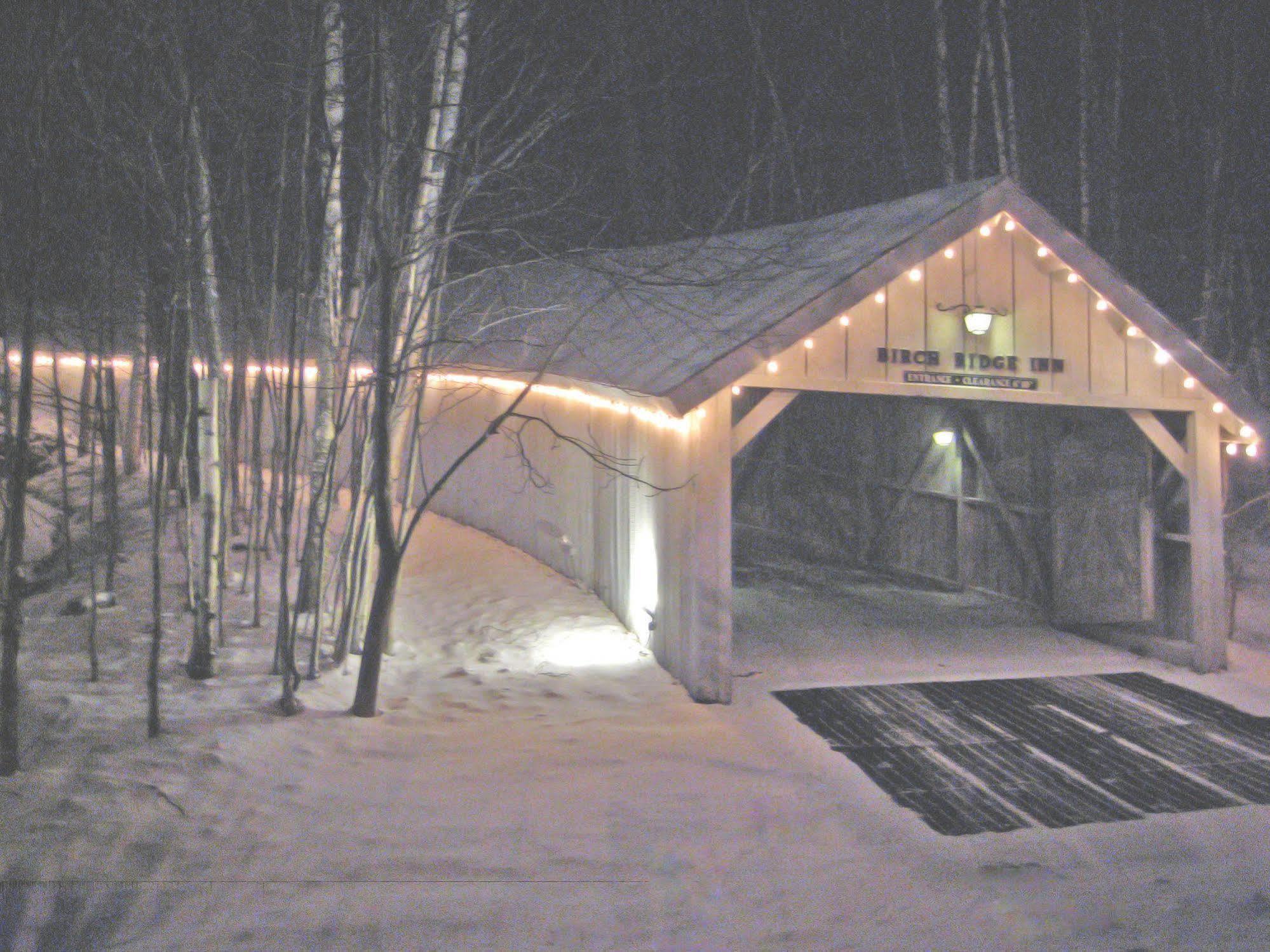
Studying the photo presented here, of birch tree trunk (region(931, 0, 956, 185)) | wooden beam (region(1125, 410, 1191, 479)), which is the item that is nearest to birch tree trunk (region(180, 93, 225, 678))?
wooden beam (region(1125, 410, 1191, 479))

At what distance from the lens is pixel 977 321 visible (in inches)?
352

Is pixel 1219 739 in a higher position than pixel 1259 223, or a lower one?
lower

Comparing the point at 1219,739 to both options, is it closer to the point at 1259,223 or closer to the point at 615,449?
the point at 615,449

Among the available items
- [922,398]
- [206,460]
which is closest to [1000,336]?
[922,398]

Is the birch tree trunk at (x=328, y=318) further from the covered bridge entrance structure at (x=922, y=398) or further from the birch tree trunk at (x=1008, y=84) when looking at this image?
the birch tree trunk at (x=1008, y=84)

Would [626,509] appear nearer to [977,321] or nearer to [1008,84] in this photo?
[977,321]

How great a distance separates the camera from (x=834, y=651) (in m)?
10.2

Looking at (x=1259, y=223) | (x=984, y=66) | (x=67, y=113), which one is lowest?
(x=67, y=113)

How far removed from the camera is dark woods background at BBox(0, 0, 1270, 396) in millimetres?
8203

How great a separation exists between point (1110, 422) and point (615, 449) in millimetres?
5461

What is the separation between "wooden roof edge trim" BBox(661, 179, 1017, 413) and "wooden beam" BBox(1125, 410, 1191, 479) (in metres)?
2.64

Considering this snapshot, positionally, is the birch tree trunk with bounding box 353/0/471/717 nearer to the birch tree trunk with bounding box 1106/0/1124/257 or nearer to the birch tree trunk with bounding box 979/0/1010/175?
the birch tree trunk with bounding box 979/0/1010/175

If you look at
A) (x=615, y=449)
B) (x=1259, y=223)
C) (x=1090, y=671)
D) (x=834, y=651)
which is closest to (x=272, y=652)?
(x=615, y=449)

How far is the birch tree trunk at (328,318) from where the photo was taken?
8219 millimetres
